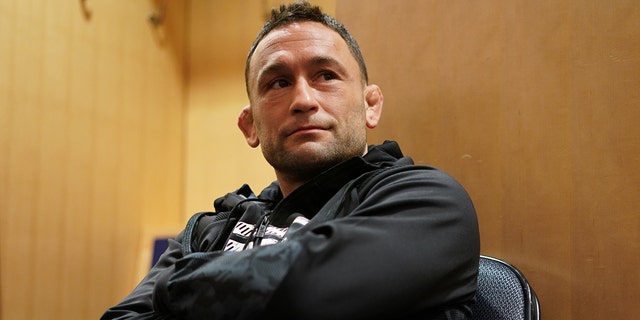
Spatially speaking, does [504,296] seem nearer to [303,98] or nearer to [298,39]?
[303,98]

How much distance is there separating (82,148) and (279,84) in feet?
4.61

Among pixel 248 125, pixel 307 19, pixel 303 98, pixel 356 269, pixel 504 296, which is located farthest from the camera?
pixel 248 125

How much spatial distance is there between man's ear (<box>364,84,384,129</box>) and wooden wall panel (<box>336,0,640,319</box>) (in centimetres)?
12

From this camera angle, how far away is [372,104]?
1.24 m

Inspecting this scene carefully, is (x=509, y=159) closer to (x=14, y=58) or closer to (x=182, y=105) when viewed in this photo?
(x=14, y=58)

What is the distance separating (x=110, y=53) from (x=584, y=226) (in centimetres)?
207

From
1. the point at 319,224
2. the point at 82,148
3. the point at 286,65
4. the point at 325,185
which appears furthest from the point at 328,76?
the point at 82,148

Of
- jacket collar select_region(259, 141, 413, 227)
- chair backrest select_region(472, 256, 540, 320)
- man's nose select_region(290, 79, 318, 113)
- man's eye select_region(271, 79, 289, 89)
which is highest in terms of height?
man's eye select_region(271, 79, 289, 89)

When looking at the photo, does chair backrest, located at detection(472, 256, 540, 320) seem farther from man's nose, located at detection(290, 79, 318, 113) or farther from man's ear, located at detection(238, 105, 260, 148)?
man's ear, located at detection(238, 105, 260, 148)

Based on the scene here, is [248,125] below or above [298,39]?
below

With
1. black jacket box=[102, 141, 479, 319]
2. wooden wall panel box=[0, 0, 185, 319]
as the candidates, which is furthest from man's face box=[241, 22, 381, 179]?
wooden wall panel box=[0, 0, 185, 319]

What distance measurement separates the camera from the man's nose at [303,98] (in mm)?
1058

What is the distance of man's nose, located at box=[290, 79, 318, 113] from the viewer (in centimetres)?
106

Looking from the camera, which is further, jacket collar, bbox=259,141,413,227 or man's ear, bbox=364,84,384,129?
man's ear, bbox=364,84,384,129
